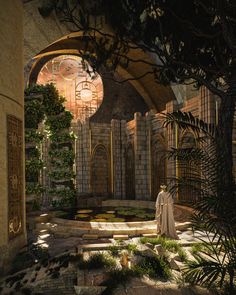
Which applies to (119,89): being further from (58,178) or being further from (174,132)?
(58,178)

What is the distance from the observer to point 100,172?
66.2 ft

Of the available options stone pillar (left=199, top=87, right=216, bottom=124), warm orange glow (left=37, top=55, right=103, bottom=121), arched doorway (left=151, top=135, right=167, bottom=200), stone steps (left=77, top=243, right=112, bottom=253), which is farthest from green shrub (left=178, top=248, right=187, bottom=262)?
warm orange glow (left=37, top=55, right=103, bottom=121)

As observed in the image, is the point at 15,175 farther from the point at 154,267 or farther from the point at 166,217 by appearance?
the point at 166,217

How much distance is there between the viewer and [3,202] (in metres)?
6.51

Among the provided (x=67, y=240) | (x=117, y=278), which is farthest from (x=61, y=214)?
(x=117, y=278)

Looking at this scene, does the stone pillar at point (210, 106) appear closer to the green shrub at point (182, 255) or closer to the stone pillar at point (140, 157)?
the stone pillar at point (140, 157)

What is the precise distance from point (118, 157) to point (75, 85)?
9.29m

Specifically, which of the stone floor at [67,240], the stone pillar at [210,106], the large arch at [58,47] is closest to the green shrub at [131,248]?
the stone floor at [67,240]

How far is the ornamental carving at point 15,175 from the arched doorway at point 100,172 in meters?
12.5

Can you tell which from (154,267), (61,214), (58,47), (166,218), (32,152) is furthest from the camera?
(58,47)

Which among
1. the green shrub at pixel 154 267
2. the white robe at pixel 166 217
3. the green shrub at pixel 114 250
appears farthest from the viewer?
the white robe at pixel 166 217

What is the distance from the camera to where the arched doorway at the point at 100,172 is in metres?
20.0

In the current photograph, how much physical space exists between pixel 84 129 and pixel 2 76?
13.4m

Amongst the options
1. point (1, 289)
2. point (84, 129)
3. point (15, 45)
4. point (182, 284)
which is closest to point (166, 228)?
point (182, 284)
